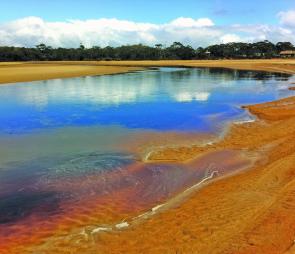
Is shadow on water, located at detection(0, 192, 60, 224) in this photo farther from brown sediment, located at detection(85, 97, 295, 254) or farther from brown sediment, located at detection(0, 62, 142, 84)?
brown sediment, located at detection(0, 62, 142, 84)

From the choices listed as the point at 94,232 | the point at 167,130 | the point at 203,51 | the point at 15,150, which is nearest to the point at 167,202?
the point at 94,232

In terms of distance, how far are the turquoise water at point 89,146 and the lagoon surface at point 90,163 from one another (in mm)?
33

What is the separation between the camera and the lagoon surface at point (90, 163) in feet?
32.4

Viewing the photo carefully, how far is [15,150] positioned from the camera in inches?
637

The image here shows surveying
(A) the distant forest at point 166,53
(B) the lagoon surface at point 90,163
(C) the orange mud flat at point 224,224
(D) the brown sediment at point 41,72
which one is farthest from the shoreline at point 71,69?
(A) the distant forest at point 166,53

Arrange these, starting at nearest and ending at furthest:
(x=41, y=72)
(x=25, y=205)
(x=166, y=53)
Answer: (x=25, y=205), (x=41, y=72), (x=166, y=53)

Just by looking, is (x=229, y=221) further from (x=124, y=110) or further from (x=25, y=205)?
(x=124, y=110)

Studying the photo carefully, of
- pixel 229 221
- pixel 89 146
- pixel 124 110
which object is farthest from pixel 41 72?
pixel 229 221

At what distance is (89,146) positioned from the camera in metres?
16.7

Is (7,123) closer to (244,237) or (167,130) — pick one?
(167,130)

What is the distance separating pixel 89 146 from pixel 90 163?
264 centimetres

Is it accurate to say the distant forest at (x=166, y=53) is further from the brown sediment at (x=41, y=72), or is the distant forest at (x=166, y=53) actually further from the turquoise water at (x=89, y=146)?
the turquoise water at (x=89, y=146)

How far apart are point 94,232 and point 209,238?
115 inches

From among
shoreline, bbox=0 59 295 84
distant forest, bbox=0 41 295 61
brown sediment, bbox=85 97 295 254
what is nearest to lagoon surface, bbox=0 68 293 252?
brown sediment, bbox=85 97 295 254
